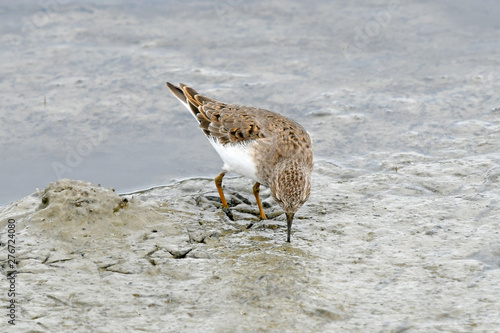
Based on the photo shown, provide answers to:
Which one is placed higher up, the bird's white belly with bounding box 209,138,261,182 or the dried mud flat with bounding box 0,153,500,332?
the bird's white belly with bounding box 209,138,261,182

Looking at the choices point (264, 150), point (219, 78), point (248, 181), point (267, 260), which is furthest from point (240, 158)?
point (219, 78)

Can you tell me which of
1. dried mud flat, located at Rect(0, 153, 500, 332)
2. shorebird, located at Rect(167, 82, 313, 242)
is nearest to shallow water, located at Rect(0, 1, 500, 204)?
shorebird, located at Rect(167, 82, 313, 242)

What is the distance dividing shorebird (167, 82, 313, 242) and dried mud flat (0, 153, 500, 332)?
42 cm

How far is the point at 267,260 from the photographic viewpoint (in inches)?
228

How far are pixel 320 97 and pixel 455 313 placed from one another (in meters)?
5.94

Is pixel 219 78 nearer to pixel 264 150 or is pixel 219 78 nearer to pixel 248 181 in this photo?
pixel 248 181

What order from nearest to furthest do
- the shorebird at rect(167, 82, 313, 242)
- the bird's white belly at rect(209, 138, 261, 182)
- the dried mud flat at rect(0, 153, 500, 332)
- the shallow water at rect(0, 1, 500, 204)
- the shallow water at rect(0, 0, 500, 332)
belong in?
the dried mud flat at rect(0, 153, 500, 332), the shallow water at rect(0, 0, 500, 332), the shorebird at rect(167, 82, 313, 242), the bird's white belly at rect(209, 138, 261, 182), the shallow water at rect(0, 1, 500, 204)

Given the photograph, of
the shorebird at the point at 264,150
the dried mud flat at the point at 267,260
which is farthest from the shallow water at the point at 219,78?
the dried mud flat at the point at 267,260

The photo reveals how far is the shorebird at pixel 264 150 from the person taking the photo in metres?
6.46

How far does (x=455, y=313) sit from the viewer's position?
4742mm

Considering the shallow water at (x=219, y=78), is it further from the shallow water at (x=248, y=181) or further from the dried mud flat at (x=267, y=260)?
the dried mud flat at (x=267, y=260)

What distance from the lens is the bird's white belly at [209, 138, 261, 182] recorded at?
7055mm

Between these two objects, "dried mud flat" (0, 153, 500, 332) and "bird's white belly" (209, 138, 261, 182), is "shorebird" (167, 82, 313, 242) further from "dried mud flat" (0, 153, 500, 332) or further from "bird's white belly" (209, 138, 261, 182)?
"dried mud flat" (0, 153, 500, 332)

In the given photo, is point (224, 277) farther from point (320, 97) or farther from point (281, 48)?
point (281, 48)
